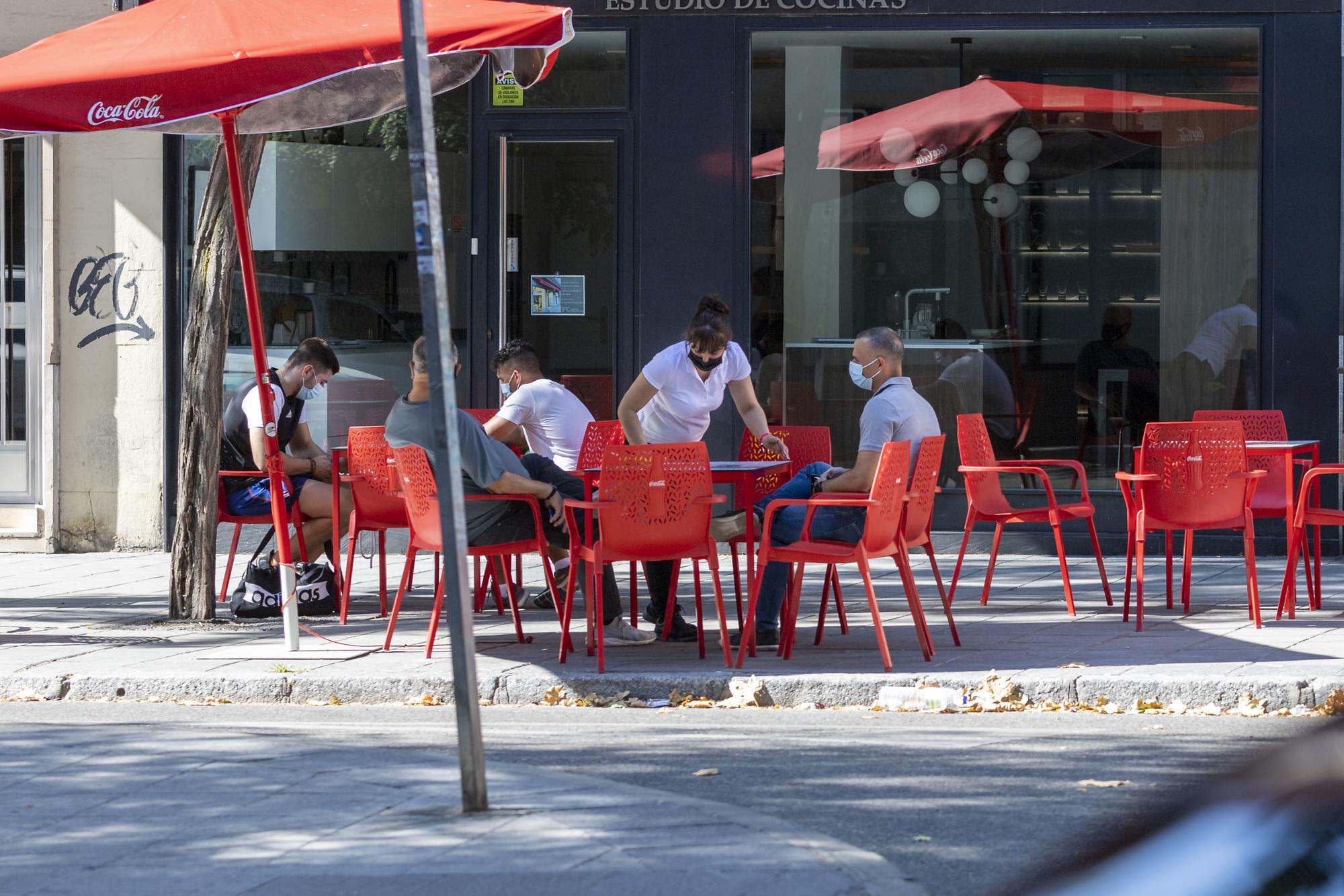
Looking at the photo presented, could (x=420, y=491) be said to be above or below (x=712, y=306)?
below

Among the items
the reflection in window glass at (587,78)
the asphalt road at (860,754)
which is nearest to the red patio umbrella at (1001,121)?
the reflection in window glass at (587,78)

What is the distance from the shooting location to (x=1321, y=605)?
355 inches

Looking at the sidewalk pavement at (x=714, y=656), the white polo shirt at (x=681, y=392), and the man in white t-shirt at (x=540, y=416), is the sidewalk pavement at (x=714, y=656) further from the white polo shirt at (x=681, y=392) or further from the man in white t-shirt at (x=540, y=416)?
the white polo shirt at (x=681, y=392)

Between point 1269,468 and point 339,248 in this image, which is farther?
point 339,248

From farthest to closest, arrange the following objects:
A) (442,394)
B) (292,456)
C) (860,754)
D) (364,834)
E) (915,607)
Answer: (292,456), (915,607), (860,754), (442,394), (364,834)

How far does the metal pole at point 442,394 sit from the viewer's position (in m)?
4.71

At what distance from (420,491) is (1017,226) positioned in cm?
574

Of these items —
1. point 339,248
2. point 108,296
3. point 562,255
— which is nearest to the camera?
point 562,255

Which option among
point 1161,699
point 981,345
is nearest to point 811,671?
point 1161,699

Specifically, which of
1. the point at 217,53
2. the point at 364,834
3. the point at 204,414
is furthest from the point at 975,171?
the point at 364,834

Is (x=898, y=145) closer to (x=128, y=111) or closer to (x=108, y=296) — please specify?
(x=108, y=296)

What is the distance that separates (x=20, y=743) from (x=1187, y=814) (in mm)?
5241

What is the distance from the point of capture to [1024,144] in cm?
1168

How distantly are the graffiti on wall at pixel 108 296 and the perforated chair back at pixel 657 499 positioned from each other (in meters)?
6.20
